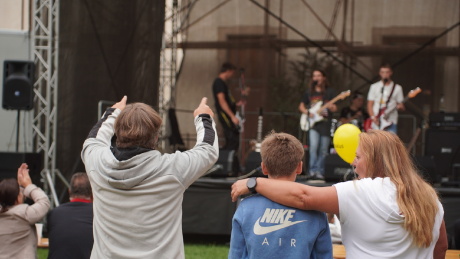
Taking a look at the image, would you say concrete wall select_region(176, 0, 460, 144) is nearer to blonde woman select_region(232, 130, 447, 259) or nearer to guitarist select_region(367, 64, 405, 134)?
guitarist select_region(367, 64, 405, 134)

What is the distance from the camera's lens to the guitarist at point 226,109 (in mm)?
9430

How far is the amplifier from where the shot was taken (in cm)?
887

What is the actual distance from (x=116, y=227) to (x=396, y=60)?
31.0ft

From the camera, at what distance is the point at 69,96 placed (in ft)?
27.8

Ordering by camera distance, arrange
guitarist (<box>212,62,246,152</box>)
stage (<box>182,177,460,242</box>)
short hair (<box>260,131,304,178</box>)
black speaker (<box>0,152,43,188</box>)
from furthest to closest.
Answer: guitarist (<box>212,62,246,152</box>) < stage (<box>182,177,460,242</box>) < black speaker (<box>0,152,43,188</box>) < short hair (<box>260,131,304,178</box>)

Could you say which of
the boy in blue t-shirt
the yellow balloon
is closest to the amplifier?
the yellow balloon

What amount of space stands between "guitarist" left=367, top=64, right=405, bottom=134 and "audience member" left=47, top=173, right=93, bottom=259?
5802mm

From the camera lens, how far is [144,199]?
291cm

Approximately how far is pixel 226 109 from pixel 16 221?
5276mm

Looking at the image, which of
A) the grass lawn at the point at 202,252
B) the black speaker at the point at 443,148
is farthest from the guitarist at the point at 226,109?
the black speaker at the point at 443,148

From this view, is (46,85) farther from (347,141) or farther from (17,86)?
(347,141)

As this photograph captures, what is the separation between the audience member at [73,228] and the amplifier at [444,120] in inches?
233

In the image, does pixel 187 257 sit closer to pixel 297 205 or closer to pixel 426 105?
pixel 297 205

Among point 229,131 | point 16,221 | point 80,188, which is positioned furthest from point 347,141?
point 229,131
